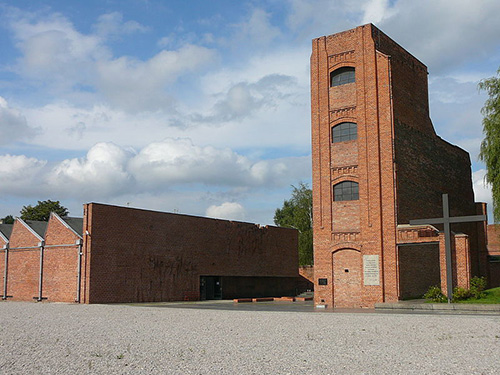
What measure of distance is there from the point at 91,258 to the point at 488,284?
86.1 feet

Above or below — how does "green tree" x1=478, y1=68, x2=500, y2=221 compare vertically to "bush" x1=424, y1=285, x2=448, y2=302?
above

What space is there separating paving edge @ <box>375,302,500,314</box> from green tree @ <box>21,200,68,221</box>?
47.6 metres

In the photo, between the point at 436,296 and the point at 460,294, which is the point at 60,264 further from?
the point at 460,294

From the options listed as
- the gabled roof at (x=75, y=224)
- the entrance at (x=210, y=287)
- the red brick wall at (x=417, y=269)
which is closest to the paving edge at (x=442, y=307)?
the red brick wall at (x=417, y=269)

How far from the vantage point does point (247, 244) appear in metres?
45.3

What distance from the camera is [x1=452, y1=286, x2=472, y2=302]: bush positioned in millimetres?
24406

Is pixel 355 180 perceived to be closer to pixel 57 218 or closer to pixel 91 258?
pixel 91 258

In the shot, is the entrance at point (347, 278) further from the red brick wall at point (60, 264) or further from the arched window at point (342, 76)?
the red brick wall at point (60, 264)

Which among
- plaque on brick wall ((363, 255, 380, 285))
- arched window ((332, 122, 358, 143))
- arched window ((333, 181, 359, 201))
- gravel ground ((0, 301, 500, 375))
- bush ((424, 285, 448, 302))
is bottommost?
gravel ground ((0, 301, 500, 375))

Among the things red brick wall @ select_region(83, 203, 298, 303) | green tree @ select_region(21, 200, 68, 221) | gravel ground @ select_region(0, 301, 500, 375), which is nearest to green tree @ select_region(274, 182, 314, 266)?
red brick wall @ select_region(83, 203, 298, 303)

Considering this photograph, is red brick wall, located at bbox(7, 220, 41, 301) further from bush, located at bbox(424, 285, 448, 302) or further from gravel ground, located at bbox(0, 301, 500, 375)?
bush, located at bbox(424, 285, 448, 302)

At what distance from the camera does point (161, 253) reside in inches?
1471

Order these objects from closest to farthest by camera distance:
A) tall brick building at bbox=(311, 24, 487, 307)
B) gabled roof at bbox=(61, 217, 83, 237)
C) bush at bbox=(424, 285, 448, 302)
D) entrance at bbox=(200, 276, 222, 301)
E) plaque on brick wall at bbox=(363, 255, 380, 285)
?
bush at bbox=(424, 285, 448, 302), plaque on brick wall at bbox=(363, 255, 380, 285), tall brick building at bbox=(311, 24, 487, 307), gabled roof at bbox=(61, 217, 83, 237), entrance at bbox=(200, 276, 222, 301)

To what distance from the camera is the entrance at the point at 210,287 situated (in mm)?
40909
